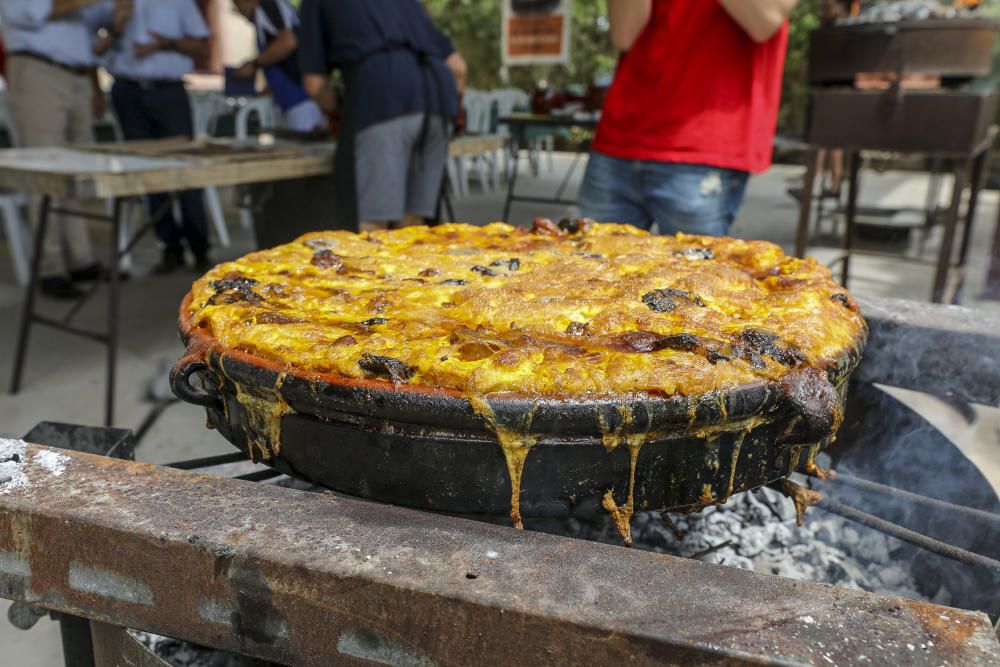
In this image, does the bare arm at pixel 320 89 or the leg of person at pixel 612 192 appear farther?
the bare arm at pixel 320 89

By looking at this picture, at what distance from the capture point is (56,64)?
196 inches

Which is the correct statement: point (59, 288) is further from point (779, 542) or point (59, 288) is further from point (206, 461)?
point (779, 542)

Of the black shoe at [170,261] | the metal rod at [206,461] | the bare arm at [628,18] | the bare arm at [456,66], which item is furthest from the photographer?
the black shoe at [170,261]

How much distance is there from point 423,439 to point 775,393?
0.55m

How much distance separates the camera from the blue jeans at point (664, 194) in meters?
2.70

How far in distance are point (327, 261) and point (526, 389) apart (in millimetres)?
844

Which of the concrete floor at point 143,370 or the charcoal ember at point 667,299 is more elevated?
the charcoal ember at point 667,299

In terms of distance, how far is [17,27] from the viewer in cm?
479

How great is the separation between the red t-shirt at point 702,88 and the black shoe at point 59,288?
4256 millimetres

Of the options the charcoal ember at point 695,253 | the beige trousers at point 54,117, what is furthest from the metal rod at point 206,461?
the beige trousers at point 54,117

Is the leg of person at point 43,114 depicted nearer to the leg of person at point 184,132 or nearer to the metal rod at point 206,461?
the leg of person at point 184,132

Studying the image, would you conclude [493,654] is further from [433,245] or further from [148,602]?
Answer: [433,245]

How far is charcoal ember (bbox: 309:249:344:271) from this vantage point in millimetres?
1771

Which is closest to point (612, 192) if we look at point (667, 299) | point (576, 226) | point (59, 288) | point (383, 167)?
point (576, 226)
